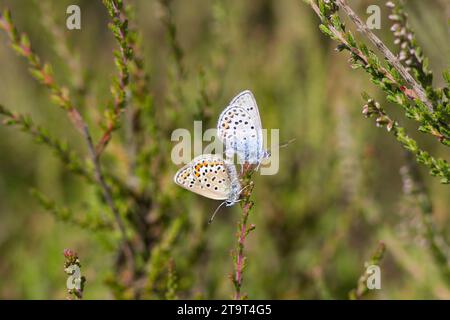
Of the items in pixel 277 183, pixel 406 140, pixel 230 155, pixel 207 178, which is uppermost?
pixel 277 183

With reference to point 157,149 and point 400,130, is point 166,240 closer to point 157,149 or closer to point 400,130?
point 157,149

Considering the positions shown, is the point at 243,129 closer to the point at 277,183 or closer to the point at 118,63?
the point at 118,63

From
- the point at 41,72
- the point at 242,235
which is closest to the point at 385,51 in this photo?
the point at 242,235

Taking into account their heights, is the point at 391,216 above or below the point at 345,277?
above

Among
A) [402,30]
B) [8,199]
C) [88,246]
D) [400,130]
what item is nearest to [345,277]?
[88,246]

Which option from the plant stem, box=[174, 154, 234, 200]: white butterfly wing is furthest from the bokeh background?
the plant stem

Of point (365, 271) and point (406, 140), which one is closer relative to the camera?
point (406, 140)

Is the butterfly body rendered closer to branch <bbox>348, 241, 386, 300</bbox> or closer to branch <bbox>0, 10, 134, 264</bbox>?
branch <bbox>0, 10, 134, 264</bbox>

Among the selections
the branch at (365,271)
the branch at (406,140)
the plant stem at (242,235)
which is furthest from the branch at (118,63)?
the branch at (365,271)
